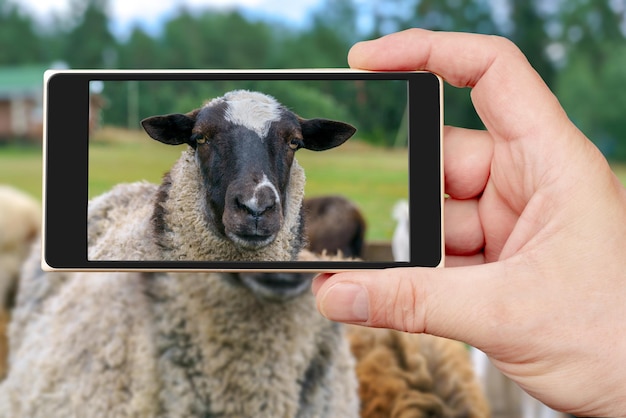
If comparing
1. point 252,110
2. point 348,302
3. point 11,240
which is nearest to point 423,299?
point 348,302

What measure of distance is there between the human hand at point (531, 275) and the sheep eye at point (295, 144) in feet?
0.53

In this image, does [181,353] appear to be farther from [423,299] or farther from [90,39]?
[90,39]

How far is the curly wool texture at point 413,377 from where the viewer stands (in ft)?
5.29

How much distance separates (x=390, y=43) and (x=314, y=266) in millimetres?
371

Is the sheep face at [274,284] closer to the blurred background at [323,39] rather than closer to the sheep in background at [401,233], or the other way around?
the sheep in background at [401,233]

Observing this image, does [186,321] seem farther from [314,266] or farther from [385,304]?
[385,304]

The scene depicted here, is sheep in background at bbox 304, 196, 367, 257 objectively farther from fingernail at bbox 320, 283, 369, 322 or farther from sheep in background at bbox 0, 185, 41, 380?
sheep in background at bbox 0, 185, 41, 380

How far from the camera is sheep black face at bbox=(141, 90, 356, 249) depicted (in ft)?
3.43

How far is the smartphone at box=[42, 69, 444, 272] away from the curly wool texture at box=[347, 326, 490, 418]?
0.61 meters

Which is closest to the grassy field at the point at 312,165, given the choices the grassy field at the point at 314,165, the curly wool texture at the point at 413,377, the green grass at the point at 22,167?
the grassy field at the point at 314,165

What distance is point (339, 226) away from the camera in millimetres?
1658

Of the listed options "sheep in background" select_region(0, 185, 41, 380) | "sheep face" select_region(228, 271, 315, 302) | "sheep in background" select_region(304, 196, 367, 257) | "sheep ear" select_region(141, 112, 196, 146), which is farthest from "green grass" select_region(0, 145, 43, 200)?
"sheep ear" select_region(141, 112, 196, 146)

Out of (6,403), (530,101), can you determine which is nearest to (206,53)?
(6,403)

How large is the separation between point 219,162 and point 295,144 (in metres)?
0.12
